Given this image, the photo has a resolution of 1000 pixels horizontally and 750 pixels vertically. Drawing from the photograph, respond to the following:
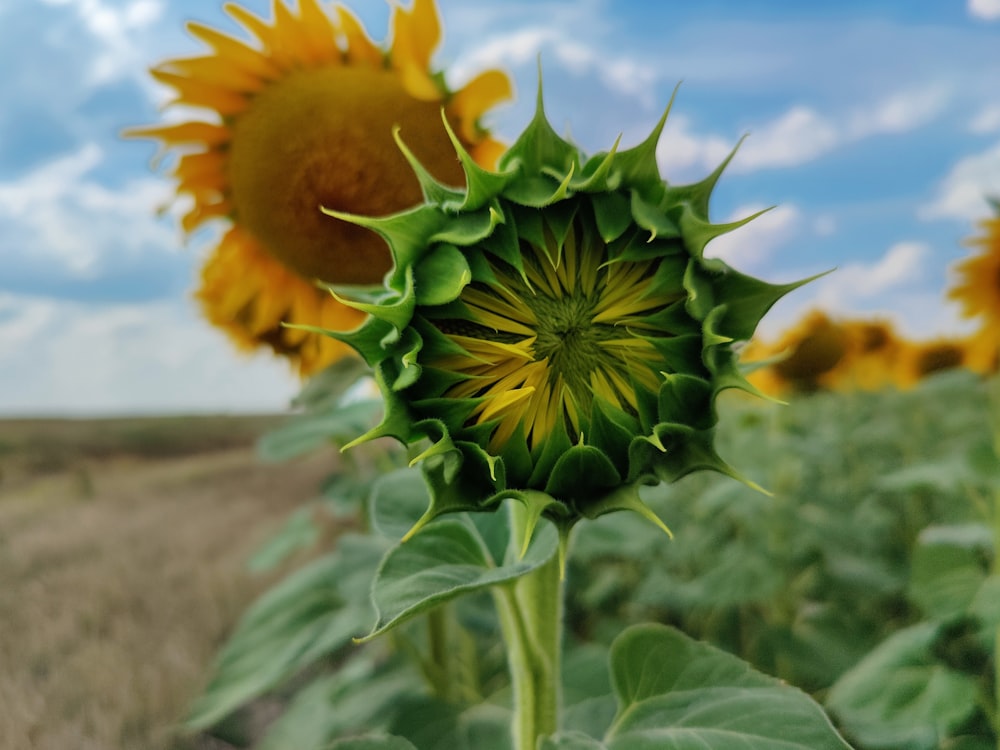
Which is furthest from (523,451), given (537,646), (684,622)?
(684,622)

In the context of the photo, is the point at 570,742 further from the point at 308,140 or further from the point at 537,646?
the point at 308,140

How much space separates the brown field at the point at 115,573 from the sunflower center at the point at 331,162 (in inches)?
20.8

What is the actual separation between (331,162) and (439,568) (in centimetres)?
47

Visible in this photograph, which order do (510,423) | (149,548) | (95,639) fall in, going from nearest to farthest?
(510,423) → (95,639) → (149,548)

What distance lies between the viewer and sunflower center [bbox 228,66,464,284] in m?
0.80

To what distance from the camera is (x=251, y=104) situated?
927 mm

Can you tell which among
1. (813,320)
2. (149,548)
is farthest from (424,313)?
(813,320)

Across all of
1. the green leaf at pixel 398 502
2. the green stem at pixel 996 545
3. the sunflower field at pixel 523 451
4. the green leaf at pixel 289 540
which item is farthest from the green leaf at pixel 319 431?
the green stem at pixel 996 545

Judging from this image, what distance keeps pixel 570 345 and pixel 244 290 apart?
0.66 meters

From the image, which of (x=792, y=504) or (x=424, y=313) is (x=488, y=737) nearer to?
(x=424, y=313)

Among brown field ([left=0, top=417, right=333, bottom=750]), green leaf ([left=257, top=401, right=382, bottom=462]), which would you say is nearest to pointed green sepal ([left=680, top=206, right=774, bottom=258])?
green leaf ([left=257, top=401, right=382, bottom=462])

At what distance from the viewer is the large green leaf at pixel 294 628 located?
941mm

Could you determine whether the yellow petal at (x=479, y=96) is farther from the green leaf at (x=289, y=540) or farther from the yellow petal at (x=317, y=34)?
the green leaf at (x=289, y=540)

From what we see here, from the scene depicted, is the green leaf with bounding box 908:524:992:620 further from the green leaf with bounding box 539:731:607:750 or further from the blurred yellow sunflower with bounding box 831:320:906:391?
the blurred yellow sunflower with bounding box 831:320:906:391
